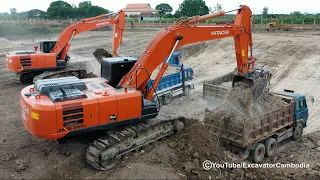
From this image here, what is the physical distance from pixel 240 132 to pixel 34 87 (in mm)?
5838

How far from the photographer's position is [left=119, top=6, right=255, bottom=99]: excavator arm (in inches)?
397

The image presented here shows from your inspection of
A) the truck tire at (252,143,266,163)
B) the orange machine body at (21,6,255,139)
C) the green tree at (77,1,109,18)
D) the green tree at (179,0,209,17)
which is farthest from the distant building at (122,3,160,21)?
the truck tire at (252,143,266,163)

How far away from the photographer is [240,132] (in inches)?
403

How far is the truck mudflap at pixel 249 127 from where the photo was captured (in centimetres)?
1014

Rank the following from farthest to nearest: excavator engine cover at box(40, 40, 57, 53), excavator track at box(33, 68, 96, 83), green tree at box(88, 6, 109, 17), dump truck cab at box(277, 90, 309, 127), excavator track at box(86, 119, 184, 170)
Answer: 1. green tree at box(88, 6, 109, 17)
2. excavator engine cover at box(40, 40, 57, 53)
3. excavator track at box(33, 68, 96, 83)
4. dump truck cab at box(277, 90, 309, 127)
5. excavator track at box(86, 119, 184, 170)

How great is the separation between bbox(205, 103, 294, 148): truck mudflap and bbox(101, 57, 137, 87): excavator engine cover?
2831 mm

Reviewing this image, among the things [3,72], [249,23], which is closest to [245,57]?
[249,23]

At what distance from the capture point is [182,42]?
10430 mm

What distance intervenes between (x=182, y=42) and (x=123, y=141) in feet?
11.1

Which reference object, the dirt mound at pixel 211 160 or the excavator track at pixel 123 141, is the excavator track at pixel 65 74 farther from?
the dirt mound at pixel 211 160

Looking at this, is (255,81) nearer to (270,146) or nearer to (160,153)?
(270,146)

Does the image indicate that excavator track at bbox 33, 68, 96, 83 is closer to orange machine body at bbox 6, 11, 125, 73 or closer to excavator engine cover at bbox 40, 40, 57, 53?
orange machine body at bbox 6, 11, 125, 73

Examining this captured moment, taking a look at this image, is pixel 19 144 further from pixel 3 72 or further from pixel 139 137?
pixel 3 72

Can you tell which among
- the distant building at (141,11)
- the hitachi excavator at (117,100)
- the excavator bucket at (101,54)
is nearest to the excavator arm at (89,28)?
the excavator bucket at (101,54)
